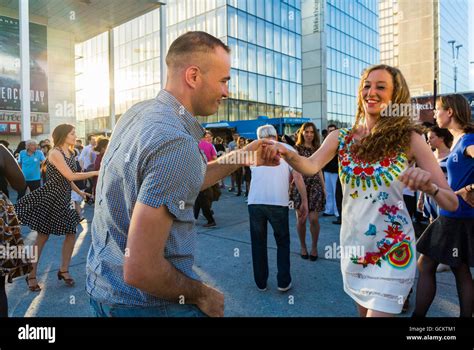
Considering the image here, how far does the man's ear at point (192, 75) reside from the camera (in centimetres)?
143

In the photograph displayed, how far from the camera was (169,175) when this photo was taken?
111cm

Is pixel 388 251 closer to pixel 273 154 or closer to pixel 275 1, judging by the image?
pixel 273 154

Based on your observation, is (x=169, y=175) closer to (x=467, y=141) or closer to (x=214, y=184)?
(x=214, y=184)

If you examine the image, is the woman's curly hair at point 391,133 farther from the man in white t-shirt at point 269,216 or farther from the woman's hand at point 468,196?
the man in white t-shirt at point 269,216

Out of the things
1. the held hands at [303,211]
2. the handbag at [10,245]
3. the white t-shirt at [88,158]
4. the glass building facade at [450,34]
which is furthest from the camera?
the glass building facade at [450,34]

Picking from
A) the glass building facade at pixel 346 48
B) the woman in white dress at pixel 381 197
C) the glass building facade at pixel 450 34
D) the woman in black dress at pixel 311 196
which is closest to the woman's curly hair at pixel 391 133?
the woman in white dress at pixel 381 197

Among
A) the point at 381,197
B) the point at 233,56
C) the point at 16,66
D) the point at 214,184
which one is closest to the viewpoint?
the point at 381,197

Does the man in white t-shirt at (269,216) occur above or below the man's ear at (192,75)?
below

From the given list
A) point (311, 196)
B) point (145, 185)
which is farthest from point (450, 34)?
point (145, 185)

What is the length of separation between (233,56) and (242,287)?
29.3 metres

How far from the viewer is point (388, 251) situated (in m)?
2.14

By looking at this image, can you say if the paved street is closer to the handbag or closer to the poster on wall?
the handbag

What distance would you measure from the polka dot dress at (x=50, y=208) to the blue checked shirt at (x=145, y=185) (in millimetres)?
3307
